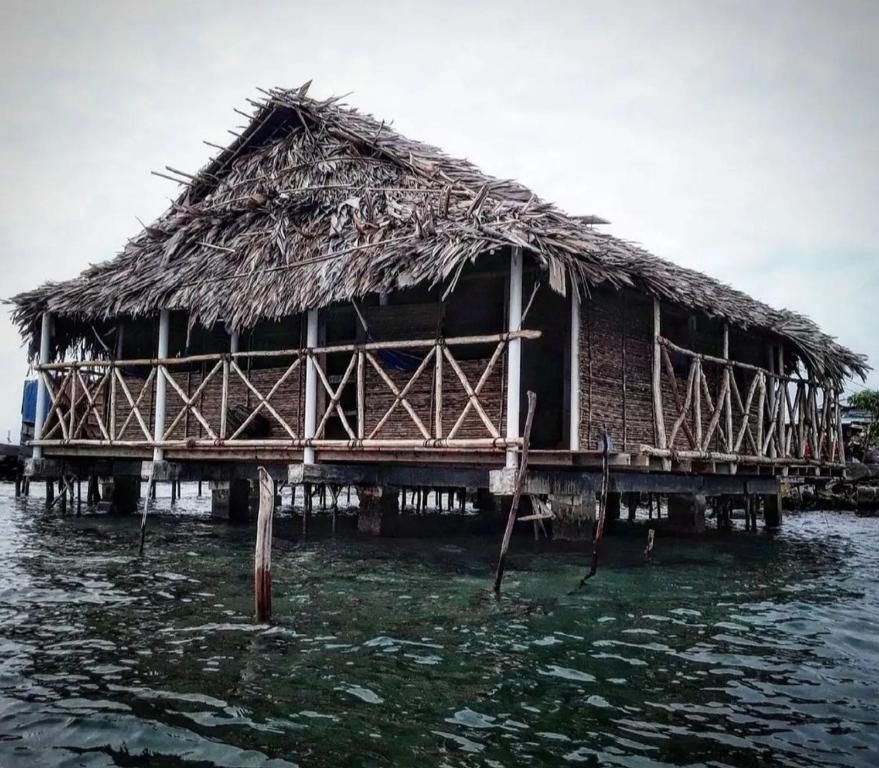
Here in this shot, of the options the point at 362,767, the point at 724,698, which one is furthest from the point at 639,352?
the point at 362,767

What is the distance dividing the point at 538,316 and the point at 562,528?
3.16m

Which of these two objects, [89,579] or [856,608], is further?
[89,579]

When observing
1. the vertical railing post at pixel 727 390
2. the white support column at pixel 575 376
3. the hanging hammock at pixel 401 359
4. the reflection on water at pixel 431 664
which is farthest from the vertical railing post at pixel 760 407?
the hanging hammock at pixel 401 359

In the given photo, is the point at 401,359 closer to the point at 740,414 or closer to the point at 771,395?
the point at 740,414

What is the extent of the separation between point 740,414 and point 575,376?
14.8ft

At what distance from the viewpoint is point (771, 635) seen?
21.1 feet

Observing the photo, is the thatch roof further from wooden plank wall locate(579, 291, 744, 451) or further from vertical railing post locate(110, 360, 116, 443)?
vertical railing post locate(110, 360, 116, 443)

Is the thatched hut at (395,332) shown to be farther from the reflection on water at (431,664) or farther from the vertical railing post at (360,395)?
the reflection on water at (431,664)

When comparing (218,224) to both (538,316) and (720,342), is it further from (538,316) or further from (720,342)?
(720,342)

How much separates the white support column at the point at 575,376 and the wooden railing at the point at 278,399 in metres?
0.89

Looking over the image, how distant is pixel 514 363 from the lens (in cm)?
904

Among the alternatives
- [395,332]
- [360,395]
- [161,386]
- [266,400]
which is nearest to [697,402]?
[395,332]

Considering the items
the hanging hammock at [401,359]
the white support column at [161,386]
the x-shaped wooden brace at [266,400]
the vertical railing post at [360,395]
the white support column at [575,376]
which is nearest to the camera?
the white support column at [575,376]

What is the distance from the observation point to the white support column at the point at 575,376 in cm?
952
